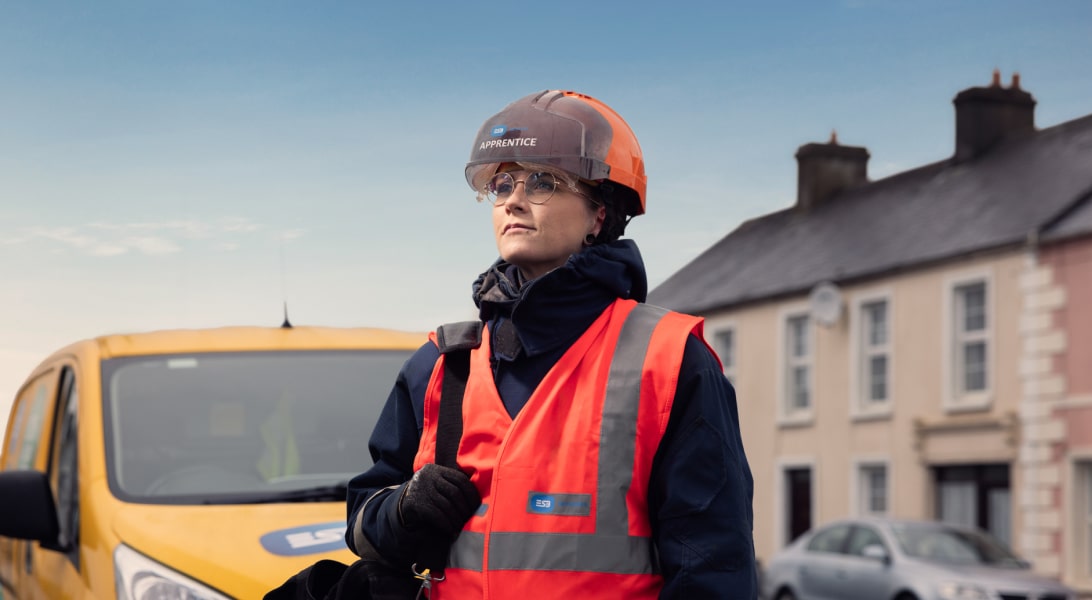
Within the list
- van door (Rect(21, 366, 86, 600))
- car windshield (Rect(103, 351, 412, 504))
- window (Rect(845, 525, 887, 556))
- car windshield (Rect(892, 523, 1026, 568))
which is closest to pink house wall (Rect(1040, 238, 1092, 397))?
car windshield (Rect(892, 523, 1026, 568))

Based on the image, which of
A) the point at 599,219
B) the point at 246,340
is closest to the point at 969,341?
the point at 246,340

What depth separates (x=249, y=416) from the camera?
18.4ft

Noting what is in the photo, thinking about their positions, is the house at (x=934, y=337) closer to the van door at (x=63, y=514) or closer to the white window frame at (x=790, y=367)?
the white window frame at (x=790, y=367)

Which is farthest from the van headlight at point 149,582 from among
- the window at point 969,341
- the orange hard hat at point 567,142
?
the window at point 969,341

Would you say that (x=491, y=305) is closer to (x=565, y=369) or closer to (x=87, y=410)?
(x=565, y=369)

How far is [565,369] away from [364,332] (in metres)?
3.42

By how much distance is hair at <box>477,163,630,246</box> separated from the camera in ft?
10.3

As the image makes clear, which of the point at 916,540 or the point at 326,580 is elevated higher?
the point at 326,580

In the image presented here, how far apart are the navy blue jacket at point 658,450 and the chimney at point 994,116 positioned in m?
31.2

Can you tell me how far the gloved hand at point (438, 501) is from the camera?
2.95 meters

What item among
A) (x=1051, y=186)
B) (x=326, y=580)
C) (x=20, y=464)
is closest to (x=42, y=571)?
(x=20, y=464)

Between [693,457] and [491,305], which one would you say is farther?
[491,305]

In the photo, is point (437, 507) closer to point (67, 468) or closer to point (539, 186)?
point (539, 186)

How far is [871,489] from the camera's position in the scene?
102 feet
